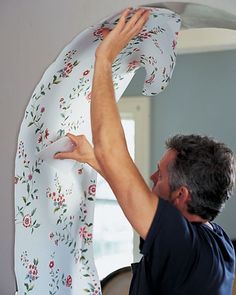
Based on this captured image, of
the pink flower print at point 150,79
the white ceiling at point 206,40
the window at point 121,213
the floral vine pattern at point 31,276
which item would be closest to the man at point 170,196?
the pink flower print at point 150,79

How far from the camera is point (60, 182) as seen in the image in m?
→ 1.20

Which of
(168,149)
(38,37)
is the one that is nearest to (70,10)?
(38,37)

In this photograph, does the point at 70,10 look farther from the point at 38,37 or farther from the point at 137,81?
the point at 137,81

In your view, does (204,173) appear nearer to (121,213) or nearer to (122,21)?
(122,21)

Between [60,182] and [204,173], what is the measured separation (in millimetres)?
391

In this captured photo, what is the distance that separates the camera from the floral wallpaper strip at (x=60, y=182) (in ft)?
3.68

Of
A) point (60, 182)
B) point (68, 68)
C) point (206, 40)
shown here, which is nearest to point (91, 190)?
point (60, 182)

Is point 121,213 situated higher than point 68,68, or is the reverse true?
point 68,68

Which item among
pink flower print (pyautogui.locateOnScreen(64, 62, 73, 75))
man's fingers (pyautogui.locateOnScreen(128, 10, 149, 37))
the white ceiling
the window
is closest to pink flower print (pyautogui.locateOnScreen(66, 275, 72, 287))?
pink flower print (pyautogui.locateOnScreen(64, 62, 73, 75))

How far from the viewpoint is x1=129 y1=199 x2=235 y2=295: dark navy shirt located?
0.86 metres

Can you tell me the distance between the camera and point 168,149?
107cm

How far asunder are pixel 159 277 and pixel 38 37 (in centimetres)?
66

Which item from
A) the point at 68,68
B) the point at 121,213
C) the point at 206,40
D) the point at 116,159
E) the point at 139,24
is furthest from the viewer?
the point at 121,213

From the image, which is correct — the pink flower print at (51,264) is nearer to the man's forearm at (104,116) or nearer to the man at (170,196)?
the man at (170,196)
